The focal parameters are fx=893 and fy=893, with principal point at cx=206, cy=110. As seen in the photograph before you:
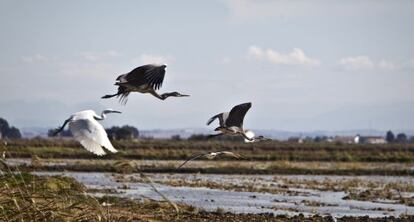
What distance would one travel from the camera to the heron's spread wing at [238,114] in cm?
1228

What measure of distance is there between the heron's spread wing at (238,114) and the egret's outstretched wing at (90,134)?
2.87 meters

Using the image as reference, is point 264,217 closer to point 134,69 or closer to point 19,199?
point 134,69

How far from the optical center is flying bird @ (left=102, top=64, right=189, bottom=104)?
1035 centimetres

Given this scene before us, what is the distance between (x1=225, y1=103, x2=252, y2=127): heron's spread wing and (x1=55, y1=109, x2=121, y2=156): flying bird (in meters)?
2.78

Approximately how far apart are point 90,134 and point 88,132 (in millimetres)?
52

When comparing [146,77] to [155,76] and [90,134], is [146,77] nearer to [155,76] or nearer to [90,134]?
[155,76]

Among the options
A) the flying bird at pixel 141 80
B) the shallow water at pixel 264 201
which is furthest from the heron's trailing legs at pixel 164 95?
the shallow water at pixel 264 201

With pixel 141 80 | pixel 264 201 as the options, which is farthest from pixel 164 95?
pixel 264 201

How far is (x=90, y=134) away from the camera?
9.57m

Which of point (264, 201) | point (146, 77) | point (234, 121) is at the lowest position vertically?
point (264, 201)

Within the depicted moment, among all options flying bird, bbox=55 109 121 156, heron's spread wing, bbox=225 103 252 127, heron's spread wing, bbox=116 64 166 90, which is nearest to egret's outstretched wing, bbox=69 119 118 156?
flying bird, bbox=55 109 121 156

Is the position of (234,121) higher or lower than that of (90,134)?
higher

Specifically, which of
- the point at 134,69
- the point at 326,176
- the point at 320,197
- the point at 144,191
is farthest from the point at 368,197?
the point at 134,69

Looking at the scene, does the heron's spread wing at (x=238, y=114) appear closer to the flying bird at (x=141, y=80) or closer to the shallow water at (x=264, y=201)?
the flying bird at (x=141, y=80)
